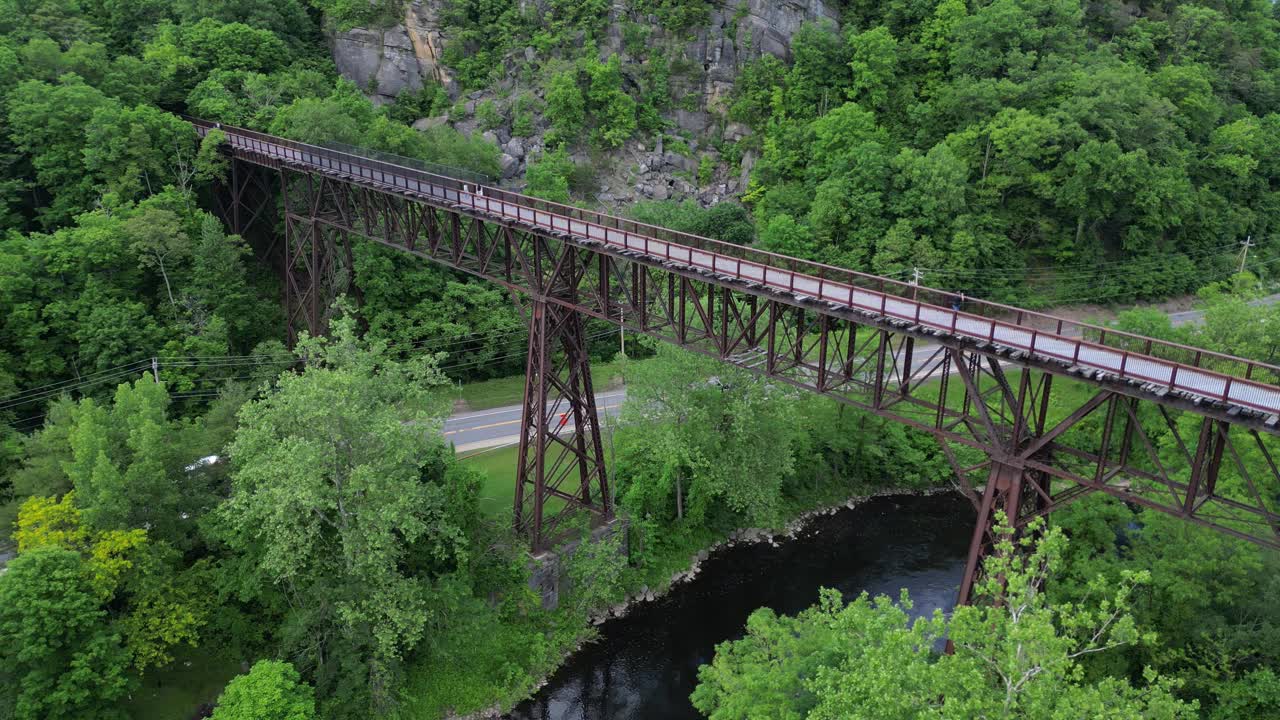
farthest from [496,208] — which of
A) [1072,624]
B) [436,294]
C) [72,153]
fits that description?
[72,153]

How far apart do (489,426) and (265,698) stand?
21.9 meters

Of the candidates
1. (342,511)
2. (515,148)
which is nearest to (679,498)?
(342,511)

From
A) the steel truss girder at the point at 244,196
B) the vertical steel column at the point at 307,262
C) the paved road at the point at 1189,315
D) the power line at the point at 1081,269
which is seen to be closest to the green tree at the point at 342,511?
the vertical steel column at the point at 307,262

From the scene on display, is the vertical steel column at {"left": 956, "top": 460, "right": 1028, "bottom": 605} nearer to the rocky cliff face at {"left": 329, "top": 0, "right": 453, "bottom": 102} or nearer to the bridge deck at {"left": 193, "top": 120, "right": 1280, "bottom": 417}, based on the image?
the bridge deck at {"left": 193, "top": 120, "right": 1280, "bottom": 417}

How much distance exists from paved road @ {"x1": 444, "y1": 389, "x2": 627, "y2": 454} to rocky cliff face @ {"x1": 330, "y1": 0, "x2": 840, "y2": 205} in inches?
1021

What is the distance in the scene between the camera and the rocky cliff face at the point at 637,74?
68375 mm

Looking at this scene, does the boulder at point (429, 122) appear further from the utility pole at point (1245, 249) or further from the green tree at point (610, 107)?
the utility pole at point (1245, 249)

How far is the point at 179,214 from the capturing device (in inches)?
1794

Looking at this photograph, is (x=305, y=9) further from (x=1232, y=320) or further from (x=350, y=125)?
(x=1232, y=320)

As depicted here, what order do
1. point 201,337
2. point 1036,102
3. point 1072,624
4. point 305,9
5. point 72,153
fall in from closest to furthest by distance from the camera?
point 1072,624 → point 201,337 → point 72,153 → point 1036,102 → point 305,9

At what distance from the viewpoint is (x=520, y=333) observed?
2067 inches

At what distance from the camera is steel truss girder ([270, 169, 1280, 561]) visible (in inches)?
803

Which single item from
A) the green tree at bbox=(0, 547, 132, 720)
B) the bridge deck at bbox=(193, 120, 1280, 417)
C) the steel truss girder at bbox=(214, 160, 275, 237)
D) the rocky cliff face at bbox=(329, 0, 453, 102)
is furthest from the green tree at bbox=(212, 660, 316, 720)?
the rocky cliff face at bbox=(329, 0, 453, 102)

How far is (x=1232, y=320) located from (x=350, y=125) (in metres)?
47.3
